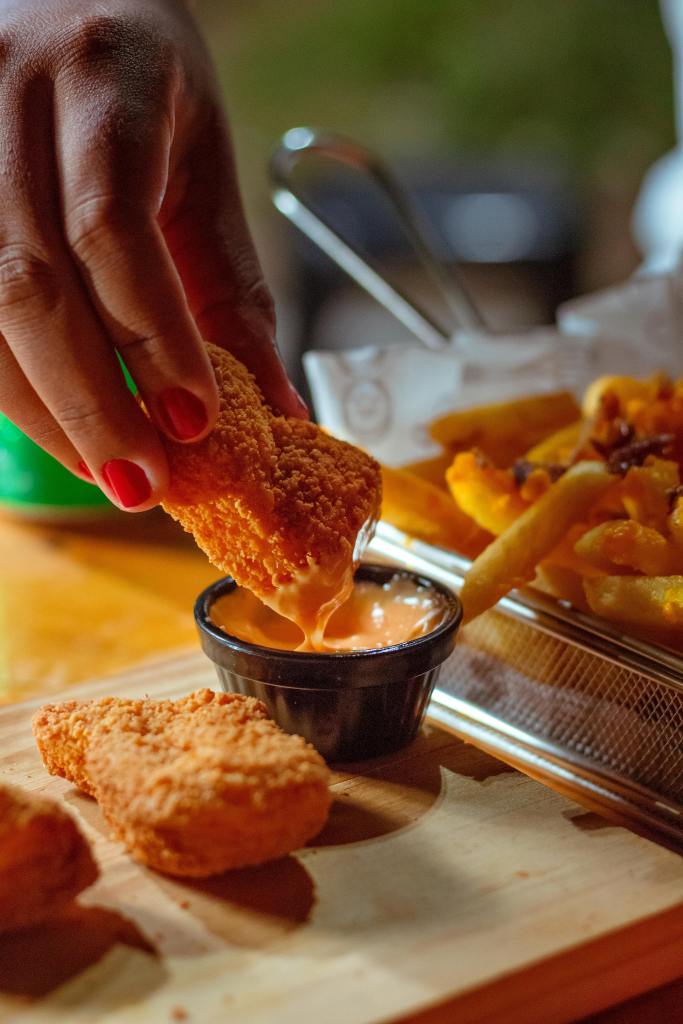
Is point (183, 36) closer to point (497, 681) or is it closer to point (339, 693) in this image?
point (339, 693)

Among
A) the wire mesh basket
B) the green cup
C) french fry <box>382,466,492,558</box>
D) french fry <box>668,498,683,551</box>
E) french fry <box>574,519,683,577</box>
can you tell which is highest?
french fry <box>668,498,683,551</box>

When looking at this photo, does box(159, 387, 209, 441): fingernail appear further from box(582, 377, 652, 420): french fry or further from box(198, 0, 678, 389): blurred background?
box(198, 0, 678, 389): blurred background

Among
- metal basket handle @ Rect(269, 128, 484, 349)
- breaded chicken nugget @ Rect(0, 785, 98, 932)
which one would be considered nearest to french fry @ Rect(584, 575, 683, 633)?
breaded chicken nugget @ Rect(0, 785, 98, 932)

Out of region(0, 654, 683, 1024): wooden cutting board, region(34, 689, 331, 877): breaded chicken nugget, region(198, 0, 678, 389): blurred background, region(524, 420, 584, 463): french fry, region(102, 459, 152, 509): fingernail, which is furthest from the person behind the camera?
region(198, 0, 678, 389): blurred background

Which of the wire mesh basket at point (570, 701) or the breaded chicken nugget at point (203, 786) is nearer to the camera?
the breaded chicken nugget at point (203, 786)

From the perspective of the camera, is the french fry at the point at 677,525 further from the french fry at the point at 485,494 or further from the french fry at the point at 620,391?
the french fry at the point at 620,391

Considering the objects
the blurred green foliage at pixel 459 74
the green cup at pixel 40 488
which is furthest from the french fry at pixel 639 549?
the blurred green foliage at pixel 459 74
